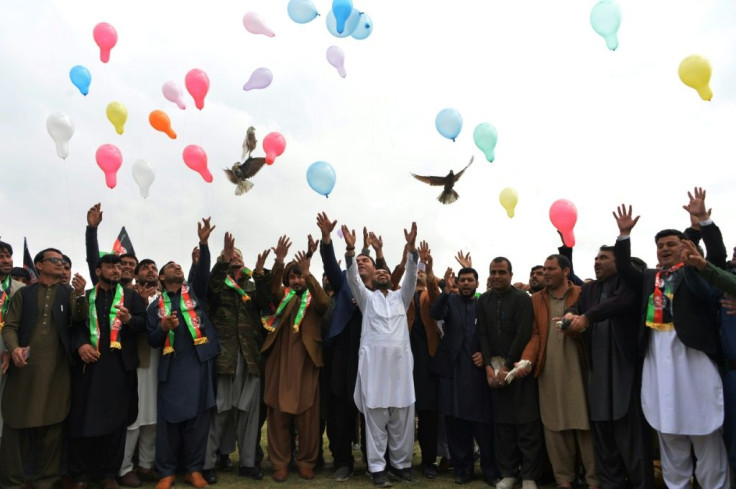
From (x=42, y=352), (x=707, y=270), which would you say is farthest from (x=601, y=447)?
(x=42, y=352)

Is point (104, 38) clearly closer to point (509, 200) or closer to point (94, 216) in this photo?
A: point (94, 216)

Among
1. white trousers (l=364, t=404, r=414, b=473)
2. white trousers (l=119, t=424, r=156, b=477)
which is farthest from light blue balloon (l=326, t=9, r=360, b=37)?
white trousers (l=119, t=424, r=156, b=477)

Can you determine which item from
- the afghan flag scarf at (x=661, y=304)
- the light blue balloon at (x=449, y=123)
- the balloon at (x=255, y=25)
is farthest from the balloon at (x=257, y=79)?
the afghan flag scarf at (x=661, y=304)

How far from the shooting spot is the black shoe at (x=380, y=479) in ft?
20.1

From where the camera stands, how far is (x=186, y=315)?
638 centimetres

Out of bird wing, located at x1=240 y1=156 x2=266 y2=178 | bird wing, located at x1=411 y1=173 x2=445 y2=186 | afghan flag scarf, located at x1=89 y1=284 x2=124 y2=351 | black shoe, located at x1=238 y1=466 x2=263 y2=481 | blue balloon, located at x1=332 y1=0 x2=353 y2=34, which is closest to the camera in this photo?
afghan flag scarf, located at x1=89 y1=284 x2=124 y2=351

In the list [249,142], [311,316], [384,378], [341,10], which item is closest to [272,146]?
[249,142]

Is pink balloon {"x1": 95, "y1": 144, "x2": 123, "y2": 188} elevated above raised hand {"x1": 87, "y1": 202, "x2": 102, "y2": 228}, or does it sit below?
above

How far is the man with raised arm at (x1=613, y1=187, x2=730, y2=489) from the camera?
16.2 feet

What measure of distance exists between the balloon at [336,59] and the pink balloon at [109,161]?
3350 millimetres

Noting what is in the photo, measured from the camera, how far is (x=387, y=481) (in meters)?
6.17

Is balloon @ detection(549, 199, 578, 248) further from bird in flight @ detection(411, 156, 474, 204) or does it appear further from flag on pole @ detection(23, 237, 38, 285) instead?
flag on pole @ detection(23, 237, 38, 285)

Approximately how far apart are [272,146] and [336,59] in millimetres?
1647

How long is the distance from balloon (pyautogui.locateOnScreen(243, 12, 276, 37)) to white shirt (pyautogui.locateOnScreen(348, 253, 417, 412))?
4.53 metres
